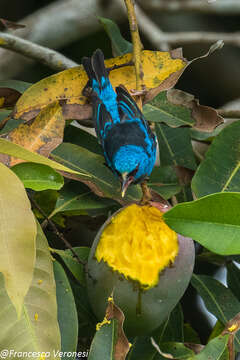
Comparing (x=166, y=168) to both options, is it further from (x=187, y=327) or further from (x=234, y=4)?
(x=234, y=4)

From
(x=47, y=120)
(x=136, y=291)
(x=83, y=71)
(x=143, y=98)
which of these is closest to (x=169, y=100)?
(x=143, y=98)

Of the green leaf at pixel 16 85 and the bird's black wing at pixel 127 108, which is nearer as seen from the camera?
the bird's black wing at pixel 127 108

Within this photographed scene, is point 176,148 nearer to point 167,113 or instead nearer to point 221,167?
point 167,113

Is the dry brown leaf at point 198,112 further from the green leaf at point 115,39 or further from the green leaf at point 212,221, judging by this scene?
the green leaf at point 115,39

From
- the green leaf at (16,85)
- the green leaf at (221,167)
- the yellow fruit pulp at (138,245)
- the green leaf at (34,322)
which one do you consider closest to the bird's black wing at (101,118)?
the green leaf at (16,85)

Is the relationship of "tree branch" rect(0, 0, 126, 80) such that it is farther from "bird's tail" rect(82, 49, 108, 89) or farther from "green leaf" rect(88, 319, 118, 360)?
"green leaf" rect(88, 319, 118, 360)

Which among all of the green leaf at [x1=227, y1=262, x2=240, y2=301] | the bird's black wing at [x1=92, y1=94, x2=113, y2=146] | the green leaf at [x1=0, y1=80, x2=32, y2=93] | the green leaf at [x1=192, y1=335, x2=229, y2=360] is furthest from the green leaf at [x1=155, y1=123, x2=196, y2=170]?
the green leaf at [x1=192, y1=335, x2=229, y2=360]
